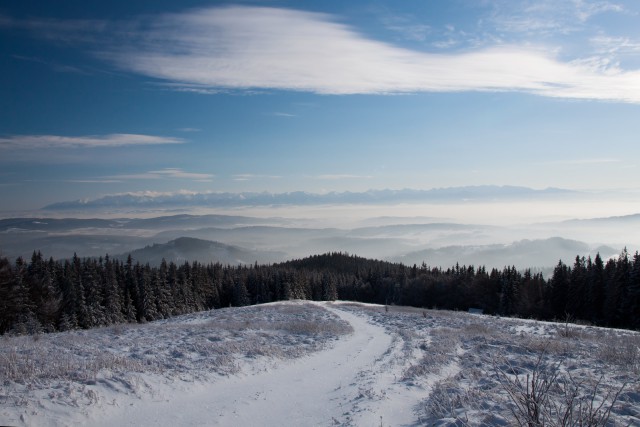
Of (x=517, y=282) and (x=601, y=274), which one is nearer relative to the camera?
(x=601, y=274)

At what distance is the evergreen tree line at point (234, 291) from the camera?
4778cm

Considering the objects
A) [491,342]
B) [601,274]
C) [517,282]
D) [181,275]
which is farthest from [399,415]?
[181,275]

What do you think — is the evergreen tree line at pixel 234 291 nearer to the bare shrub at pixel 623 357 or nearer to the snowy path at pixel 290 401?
the bare shrub at pixel 623 357

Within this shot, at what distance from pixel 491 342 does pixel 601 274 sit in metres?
50.2

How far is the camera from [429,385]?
38.3ft

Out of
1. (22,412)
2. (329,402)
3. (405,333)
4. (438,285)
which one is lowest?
(438,285)

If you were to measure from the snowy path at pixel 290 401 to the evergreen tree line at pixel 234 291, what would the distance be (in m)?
22.1

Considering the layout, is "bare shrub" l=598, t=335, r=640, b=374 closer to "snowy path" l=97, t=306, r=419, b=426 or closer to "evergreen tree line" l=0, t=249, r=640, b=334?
"snowy path" l=97, t=306, r=419, b=426

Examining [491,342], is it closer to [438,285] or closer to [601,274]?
[601,274]

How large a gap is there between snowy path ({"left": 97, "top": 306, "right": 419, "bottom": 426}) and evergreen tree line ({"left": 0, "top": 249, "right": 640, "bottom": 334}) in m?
22.1

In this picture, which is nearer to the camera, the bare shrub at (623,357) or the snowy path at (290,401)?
the snowy path at (290,401)

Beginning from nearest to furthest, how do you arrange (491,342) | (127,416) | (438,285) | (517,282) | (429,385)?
(127,416), (429,385), (491,342), (517,282), (438,285)

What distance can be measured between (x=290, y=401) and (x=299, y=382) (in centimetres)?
197

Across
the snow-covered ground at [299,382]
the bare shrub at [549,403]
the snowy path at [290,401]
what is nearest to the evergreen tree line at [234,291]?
the snow-covered ground at [299,382]
